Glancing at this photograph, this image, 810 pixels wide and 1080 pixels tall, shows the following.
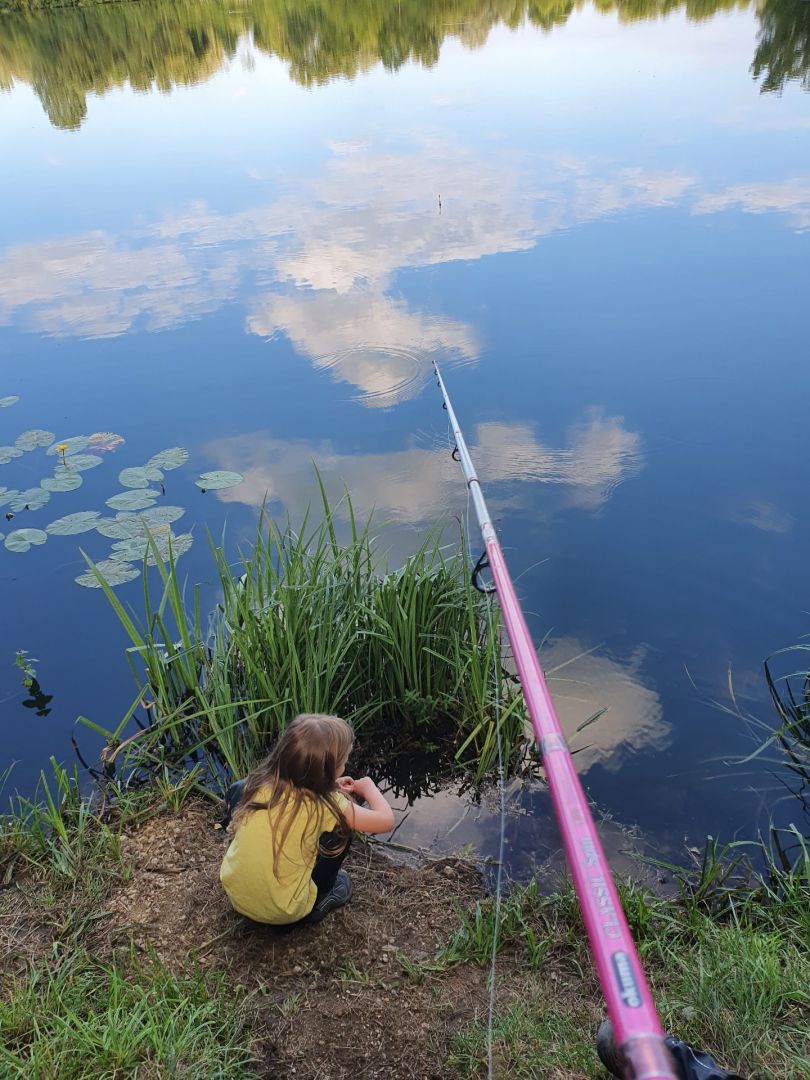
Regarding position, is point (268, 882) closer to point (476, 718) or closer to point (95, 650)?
point (476, 718)

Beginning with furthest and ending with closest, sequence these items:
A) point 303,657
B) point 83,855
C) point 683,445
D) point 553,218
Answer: point 553,218
point 683,445
point 303,657
point 83,855

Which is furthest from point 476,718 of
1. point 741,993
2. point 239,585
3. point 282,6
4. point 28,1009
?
point 282,6

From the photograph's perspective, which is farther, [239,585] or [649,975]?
[239,585]

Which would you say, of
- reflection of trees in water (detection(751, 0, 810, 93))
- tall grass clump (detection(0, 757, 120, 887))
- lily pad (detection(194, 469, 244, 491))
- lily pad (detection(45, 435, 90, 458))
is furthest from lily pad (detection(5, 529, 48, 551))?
reflection of trees in water (detection(751, 0, 810, 93))

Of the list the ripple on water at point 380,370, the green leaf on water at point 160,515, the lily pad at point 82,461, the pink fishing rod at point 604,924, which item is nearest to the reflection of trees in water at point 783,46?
the ripple on water at point 380,370

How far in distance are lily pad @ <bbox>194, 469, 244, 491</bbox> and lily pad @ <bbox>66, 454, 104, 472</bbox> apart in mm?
671

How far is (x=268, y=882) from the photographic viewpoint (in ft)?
6.60

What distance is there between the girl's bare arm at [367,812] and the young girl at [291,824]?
0.03 meters

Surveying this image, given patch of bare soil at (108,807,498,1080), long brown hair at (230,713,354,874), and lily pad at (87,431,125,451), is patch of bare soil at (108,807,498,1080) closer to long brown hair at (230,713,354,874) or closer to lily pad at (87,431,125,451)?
long brown hair at (230,713,354,874)

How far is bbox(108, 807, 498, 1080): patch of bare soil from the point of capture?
1.84m

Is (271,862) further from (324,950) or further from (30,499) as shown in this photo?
(30,499)

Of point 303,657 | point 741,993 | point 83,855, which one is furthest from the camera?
point 303,657

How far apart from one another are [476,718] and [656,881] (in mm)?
839

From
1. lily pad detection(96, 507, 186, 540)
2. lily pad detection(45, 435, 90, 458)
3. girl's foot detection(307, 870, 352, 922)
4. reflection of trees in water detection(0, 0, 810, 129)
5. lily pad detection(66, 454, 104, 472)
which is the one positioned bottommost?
girl's foot detection(307, 870, 352, 922)
